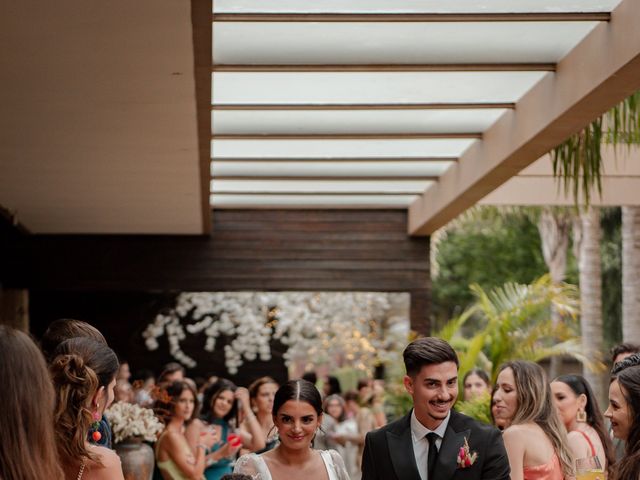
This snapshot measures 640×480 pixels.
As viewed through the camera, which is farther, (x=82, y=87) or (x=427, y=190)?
(x=427, y=190)

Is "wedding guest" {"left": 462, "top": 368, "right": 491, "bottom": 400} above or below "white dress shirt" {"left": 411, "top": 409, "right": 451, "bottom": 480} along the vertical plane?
above

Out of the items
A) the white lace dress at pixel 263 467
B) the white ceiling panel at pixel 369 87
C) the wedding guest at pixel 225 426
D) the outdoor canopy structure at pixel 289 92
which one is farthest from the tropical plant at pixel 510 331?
the white lace dress at pixel 263 467

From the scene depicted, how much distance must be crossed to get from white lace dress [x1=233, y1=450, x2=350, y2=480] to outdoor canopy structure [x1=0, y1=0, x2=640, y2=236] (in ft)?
6.74

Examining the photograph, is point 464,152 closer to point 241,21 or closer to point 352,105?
point 352,105

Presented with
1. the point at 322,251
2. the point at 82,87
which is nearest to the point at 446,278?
Result: the point at 322,251

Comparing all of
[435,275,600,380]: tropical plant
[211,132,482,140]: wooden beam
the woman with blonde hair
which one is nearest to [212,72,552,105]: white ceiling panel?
[211,132,482,140]: wooden beam

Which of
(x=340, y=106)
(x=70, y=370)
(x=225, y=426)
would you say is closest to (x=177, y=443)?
(x=225, y=426)

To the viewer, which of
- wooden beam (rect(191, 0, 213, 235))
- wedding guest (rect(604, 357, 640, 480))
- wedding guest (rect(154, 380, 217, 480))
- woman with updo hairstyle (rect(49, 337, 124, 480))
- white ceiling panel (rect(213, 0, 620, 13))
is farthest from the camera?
wedding guest (rect(154, 380, 217, 480))

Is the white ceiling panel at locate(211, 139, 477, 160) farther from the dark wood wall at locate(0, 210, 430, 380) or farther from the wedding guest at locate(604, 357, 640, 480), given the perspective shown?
the wedding guest at locate(604, 357, 640, 480)

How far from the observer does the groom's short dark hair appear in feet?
13.1

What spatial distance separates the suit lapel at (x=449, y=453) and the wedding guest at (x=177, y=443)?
4215 millimetres

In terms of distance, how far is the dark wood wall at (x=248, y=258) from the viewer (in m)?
13.9

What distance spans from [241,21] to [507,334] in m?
6.23

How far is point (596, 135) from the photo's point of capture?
8734 millimetres
